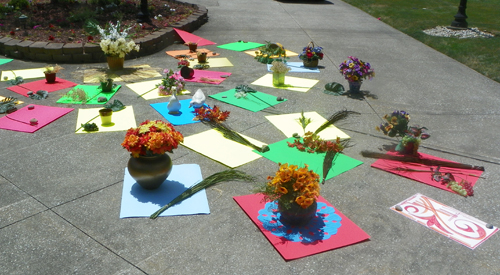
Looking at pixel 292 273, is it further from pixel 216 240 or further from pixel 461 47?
pixel 461 47

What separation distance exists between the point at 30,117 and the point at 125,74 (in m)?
2.67

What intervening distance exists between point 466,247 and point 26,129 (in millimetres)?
6134

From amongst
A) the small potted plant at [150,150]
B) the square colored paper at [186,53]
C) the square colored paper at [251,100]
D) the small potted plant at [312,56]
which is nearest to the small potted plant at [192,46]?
the square colored paper at [186,53]

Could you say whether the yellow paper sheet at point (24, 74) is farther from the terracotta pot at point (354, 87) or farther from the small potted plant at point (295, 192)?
the small potted plant at point (295, 192)

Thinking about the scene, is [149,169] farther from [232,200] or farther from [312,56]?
[312,56]

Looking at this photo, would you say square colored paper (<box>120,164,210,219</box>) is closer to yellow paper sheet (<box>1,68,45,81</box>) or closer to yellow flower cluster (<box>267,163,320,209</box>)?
yellow flower cluster (<box>267,163,320,209</box>)

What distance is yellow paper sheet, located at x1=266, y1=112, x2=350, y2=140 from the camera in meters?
6.54

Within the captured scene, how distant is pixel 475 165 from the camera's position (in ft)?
18.7

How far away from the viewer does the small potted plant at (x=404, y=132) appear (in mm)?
5785

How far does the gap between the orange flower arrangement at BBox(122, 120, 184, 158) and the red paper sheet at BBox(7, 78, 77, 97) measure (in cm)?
437

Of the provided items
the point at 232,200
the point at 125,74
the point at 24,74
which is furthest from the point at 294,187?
the point at 24,74

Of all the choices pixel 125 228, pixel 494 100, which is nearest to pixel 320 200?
pixel 125 228

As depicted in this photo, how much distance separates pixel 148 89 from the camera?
8.17 meters

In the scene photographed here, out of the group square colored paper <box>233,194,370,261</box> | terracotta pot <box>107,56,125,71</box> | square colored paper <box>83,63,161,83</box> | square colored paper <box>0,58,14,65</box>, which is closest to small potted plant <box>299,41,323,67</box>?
square colored paper <box>83,63,161,83</box>
